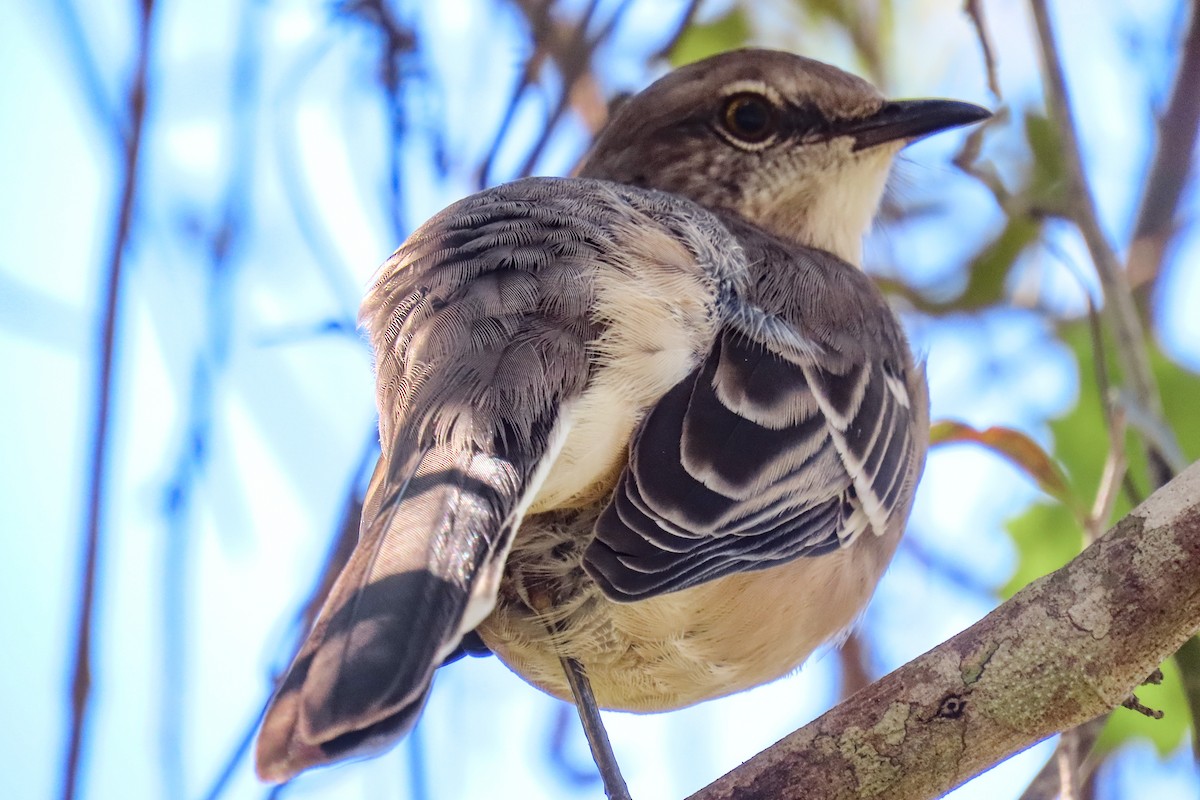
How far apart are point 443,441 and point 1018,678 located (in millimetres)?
1174

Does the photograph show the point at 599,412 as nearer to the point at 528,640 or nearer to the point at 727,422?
the point at 727,422

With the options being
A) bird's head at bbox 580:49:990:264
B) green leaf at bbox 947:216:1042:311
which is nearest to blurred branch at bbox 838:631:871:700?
green leaf at bbox 947:216:1042:311

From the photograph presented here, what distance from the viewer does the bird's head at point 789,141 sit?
4.18m

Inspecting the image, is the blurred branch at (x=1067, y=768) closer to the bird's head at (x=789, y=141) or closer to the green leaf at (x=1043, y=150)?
the bird's head at (x=789, y=141)

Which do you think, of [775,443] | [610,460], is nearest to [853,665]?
[775,443]

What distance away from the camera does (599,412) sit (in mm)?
2812

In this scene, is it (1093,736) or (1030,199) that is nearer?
(1093,736)

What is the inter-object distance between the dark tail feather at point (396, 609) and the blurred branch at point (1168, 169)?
329cm

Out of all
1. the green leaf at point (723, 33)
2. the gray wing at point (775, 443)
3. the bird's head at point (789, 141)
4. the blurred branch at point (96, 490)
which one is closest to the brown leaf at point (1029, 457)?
the gray wing at point (775, 443)

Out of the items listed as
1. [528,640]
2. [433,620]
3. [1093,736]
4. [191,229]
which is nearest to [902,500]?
[1093,736]

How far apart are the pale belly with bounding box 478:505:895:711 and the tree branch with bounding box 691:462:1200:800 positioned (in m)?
0.67

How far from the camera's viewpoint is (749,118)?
Result: 4.27 metres

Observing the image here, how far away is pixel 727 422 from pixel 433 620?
961mm

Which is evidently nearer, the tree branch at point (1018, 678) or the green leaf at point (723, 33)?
the tree branch at point (1018, 678)
